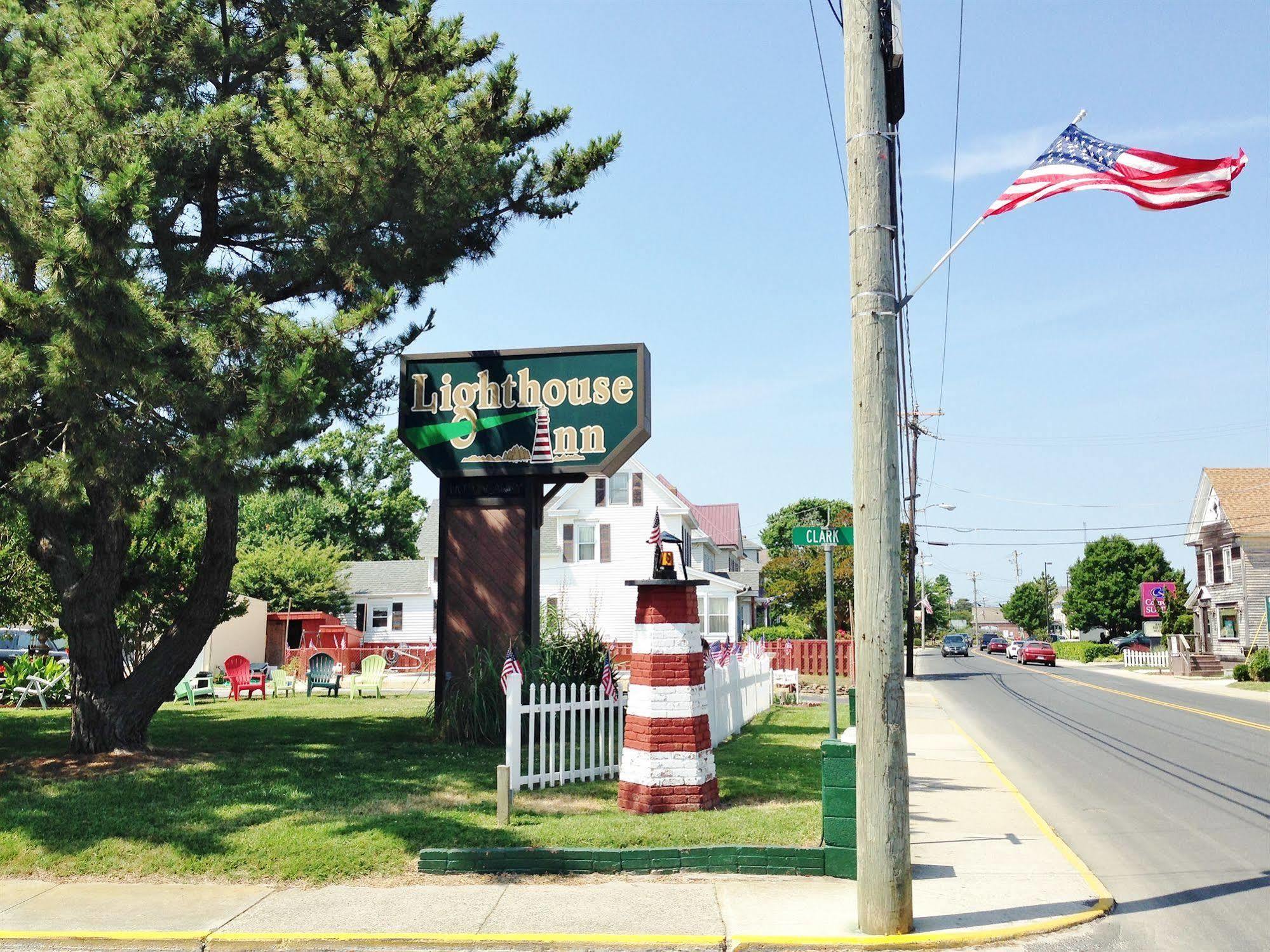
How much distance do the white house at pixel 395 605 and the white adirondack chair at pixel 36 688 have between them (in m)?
27.1

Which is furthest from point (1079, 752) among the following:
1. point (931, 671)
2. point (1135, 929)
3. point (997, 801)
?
point (931, 671)

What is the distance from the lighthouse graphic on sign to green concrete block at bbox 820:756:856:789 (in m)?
7.61

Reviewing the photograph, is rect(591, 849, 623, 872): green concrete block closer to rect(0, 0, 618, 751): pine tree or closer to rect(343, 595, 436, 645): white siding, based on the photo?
rect(0, 0, 618, 751): pine tree

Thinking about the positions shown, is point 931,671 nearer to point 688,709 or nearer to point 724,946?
point 688,709

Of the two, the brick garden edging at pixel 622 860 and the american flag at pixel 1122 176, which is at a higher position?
the american flag at pixel 1122 176

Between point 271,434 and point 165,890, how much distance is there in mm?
4086

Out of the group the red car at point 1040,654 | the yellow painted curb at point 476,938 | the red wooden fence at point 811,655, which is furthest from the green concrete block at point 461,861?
the red car at point 1040,654

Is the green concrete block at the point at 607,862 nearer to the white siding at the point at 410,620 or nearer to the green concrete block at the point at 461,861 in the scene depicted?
the green concrete block at the point at 461,861

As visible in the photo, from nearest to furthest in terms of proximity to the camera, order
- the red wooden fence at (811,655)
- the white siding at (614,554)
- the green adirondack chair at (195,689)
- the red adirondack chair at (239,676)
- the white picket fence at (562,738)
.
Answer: the white picket fence at (562,738) < the green adirondack chair at (195,689) < the red adirondack chair at (239,676) < the red wooden fence at (811,655) < the white siding at (614,554)

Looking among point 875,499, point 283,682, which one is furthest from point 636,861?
point 283,682

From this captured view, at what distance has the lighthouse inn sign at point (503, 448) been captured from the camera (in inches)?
557

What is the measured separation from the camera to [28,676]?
20844mm

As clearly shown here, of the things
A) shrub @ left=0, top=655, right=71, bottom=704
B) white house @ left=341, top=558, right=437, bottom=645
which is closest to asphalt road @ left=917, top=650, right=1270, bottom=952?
shrub @ left=0, top=655, right=71, bottom=704

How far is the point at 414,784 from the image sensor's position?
1076 cm
